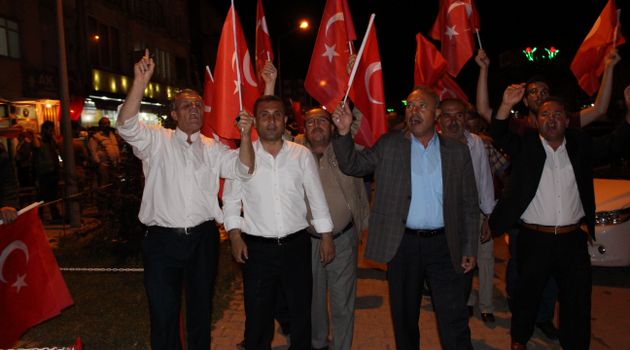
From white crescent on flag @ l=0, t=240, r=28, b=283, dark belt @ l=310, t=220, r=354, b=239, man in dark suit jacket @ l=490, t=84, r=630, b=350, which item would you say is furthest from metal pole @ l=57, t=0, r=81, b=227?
man in dark suit jacket @ l=490, t=84, r=630, b=350

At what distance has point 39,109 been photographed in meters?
20.8

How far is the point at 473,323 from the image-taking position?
226 inches

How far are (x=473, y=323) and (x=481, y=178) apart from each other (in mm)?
1540

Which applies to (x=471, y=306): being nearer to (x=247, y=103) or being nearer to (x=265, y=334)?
(x=265, y=334)

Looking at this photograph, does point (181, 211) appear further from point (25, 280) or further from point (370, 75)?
point (370, 75)

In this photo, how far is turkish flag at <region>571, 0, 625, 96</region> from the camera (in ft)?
18.8

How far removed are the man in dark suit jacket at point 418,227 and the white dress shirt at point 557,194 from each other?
74cm

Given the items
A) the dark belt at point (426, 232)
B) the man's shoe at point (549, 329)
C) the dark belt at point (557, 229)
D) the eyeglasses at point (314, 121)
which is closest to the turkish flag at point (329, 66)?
the eyeglasses at point (314, 121)

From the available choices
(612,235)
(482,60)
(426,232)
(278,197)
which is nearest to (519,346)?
(426,232)

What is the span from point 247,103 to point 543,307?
3539 mm

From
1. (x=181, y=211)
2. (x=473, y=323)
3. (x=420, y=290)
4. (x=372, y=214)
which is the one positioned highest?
(x=181, y=211)

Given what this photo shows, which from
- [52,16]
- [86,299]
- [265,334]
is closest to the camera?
[265,334]

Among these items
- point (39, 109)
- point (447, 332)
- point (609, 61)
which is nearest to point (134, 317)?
point (447, 332)

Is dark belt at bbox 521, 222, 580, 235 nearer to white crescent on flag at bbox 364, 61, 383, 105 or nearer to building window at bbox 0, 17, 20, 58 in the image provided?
white crescent on flag at bbox 364, 61, 383, 105
